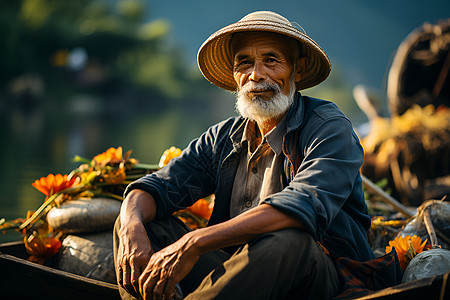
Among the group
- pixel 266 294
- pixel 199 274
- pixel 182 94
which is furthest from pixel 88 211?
pixel 182 94

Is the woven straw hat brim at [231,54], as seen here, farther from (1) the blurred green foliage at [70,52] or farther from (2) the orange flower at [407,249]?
(1) the blurred green foliage at [70,52]

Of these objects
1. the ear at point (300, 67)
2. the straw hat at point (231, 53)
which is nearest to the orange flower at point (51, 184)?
the straw hat at point (231, 53)

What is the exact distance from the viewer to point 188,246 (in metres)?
1.42

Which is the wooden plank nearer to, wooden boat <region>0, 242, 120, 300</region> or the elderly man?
the elderly man

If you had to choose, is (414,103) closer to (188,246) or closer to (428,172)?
(428,172)

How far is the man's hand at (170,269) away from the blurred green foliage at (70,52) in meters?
22.4

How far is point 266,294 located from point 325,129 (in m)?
0.60

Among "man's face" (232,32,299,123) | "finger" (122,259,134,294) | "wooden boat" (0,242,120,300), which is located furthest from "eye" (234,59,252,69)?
"wooden boat" (0,242,120,300)

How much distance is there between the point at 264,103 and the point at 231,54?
1.36 feet

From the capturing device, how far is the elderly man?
1.38 meters

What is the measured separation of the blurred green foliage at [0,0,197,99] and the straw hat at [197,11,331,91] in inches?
854

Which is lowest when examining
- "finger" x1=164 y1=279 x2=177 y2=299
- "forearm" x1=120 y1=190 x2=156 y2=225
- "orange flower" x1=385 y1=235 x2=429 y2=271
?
"orange flower" x1=385 y1=235 x2=429 y2=271

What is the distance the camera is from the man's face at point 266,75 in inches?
72.6

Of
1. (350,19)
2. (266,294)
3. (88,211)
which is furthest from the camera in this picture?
(350,19)
